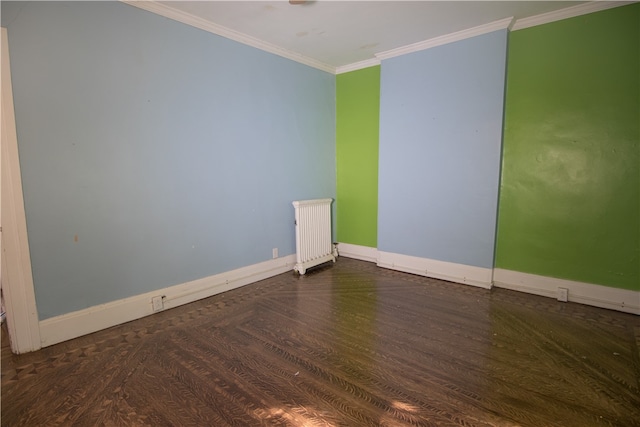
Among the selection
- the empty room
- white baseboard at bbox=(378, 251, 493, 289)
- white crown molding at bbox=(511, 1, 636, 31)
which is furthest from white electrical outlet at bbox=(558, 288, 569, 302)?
white crown molding at bbox=(511, 1, 636, 31)

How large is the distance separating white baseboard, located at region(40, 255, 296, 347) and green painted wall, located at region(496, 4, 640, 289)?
9.31 feet

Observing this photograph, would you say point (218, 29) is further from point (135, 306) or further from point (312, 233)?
point (135, 306)

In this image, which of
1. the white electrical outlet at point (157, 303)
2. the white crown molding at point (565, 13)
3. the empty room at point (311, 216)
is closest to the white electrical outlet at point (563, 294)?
the empty room at point (311, 216)

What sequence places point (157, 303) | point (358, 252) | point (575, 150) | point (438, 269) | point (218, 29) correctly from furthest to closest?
point (358, 252)
point (438, 269)
point (218, 29)
point (575, 150)
point (157, 303)

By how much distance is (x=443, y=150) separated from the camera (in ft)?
11.6

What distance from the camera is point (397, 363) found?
81.7 inches

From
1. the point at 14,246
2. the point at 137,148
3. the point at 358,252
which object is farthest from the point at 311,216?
the point at 14,246

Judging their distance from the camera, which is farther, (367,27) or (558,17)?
(367,27)

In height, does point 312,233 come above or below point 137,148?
below

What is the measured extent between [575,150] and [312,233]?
Answer: 2787 mm

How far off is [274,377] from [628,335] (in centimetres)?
264

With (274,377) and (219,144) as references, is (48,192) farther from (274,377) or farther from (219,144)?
(274,377)

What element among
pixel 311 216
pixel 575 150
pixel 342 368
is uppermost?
pixel 575 150

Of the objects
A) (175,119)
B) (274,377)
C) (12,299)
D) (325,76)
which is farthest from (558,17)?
(12,299)
